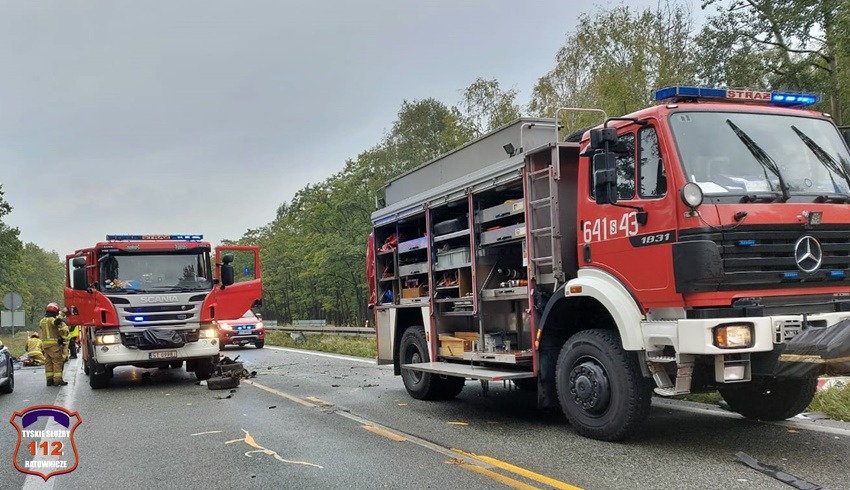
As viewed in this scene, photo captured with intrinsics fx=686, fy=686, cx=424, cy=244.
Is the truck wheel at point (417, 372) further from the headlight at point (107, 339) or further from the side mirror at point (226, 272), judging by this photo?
the headlight at point (107, 339)

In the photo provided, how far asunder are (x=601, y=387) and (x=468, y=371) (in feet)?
7.07

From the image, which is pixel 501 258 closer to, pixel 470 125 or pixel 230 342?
pixel 230 342

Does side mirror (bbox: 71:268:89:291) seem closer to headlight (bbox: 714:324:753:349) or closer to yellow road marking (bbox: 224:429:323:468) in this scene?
yellow road marking (bbox: 224:429:323:468)

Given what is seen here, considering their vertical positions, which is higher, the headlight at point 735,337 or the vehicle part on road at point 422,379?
A: the headlight at point 735,337

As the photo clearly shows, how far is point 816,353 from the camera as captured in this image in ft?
15.9

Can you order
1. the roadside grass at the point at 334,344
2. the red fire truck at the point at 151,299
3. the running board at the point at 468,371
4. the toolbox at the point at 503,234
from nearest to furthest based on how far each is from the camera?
1. the running board at the point at 468,371
2. the toolbox at the point at 503,234
3. the red fire truck at the point at 151,299
4. the roadside grass at the point at 334,344

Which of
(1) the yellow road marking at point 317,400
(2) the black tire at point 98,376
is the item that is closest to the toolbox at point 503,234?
(1) the yellow road marking at point 317,400

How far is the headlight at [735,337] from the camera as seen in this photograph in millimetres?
5219

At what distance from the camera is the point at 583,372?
6.37 m

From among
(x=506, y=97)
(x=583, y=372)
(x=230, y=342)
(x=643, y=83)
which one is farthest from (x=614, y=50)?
(x=583, y=372)

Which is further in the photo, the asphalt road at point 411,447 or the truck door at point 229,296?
the truck door at point 229,296

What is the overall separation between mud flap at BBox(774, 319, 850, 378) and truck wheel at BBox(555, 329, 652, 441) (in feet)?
3.81

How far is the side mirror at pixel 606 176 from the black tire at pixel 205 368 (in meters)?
9.66

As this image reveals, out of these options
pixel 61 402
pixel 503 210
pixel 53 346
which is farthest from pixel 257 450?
pixel 53 346
